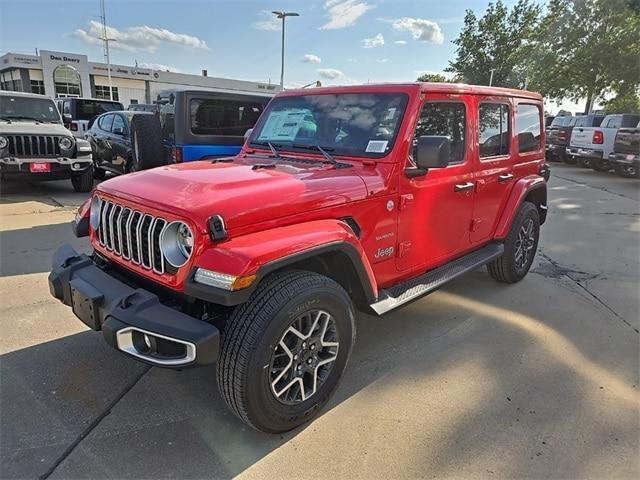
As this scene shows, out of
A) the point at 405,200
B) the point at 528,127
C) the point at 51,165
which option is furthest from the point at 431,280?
the point at 51,165

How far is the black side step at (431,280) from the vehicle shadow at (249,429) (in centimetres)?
47

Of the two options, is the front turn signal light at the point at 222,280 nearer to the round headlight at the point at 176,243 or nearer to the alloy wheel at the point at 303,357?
the round headlight at the point at 176,243

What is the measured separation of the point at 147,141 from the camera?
6.75 metres

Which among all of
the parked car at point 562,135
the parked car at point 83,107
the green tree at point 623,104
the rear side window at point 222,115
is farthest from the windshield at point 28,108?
the green tree at point 623,104

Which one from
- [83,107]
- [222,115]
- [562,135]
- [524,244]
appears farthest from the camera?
[562,135]

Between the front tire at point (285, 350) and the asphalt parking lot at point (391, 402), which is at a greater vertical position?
the front tire at point (285, 350)

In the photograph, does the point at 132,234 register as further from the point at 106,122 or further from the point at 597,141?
the point at 597,141

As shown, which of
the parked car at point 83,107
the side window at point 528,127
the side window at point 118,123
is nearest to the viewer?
the side window at point 528,127

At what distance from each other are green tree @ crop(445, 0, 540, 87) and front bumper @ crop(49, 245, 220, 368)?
37748 millimetres

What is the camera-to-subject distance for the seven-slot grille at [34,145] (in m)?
8.08

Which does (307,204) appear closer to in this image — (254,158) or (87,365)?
(254,158)

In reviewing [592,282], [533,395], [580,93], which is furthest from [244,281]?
[580,93]

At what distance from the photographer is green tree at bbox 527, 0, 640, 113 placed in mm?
24188

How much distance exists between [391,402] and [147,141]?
5512 millimetres
